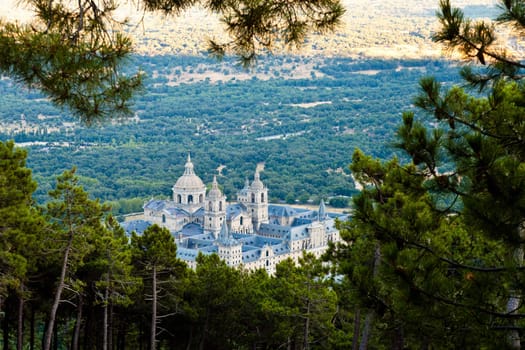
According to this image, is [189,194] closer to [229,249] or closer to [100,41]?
[229,249]

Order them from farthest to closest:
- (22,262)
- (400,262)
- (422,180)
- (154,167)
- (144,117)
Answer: (144,117) → (154,167) → (22,262) → (422,180) → (400,262)

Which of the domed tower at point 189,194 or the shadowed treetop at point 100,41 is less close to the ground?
the shadowed treetop at point 100,41

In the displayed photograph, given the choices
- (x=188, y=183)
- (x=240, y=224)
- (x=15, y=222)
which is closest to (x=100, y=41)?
(x=15, y=222)

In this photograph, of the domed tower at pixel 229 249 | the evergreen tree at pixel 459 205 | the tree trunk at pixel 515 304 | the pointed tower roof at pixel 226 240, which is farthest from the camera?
the pointed tower roof at pixel 226 240

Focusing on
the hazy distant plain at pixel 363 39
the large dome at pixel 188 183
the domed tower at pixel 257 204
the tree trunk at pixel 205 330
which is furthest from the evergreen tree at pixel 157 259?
the hazy distant plain at pixel 363 39

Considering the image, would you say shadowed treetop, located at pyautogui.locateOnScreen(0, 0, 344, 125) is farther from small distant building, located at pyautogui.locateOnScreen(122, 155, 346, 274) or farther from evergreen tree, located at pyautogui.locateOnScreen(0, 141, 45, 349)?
small distant building, located at pyautogui.locateOnScreen(122, 155, 346, 274)

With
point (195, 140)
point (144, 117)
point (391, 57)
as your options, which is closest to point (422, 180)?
point (195, 140)

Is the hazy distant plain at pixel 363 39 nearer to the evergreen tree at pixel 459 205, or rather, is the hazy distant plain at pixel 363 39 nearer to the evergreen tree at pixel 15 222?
the evergreen tree at pixel 15 222

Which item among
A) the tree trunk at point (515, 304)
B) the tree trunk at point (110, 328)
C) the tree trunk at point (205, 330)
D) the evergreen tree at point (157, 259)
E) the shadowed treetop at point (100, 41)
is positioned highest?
the shadowed treetop at point (100, 41)

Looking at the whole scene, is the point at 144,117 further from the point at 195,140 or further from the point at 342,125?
the point at 342,125
